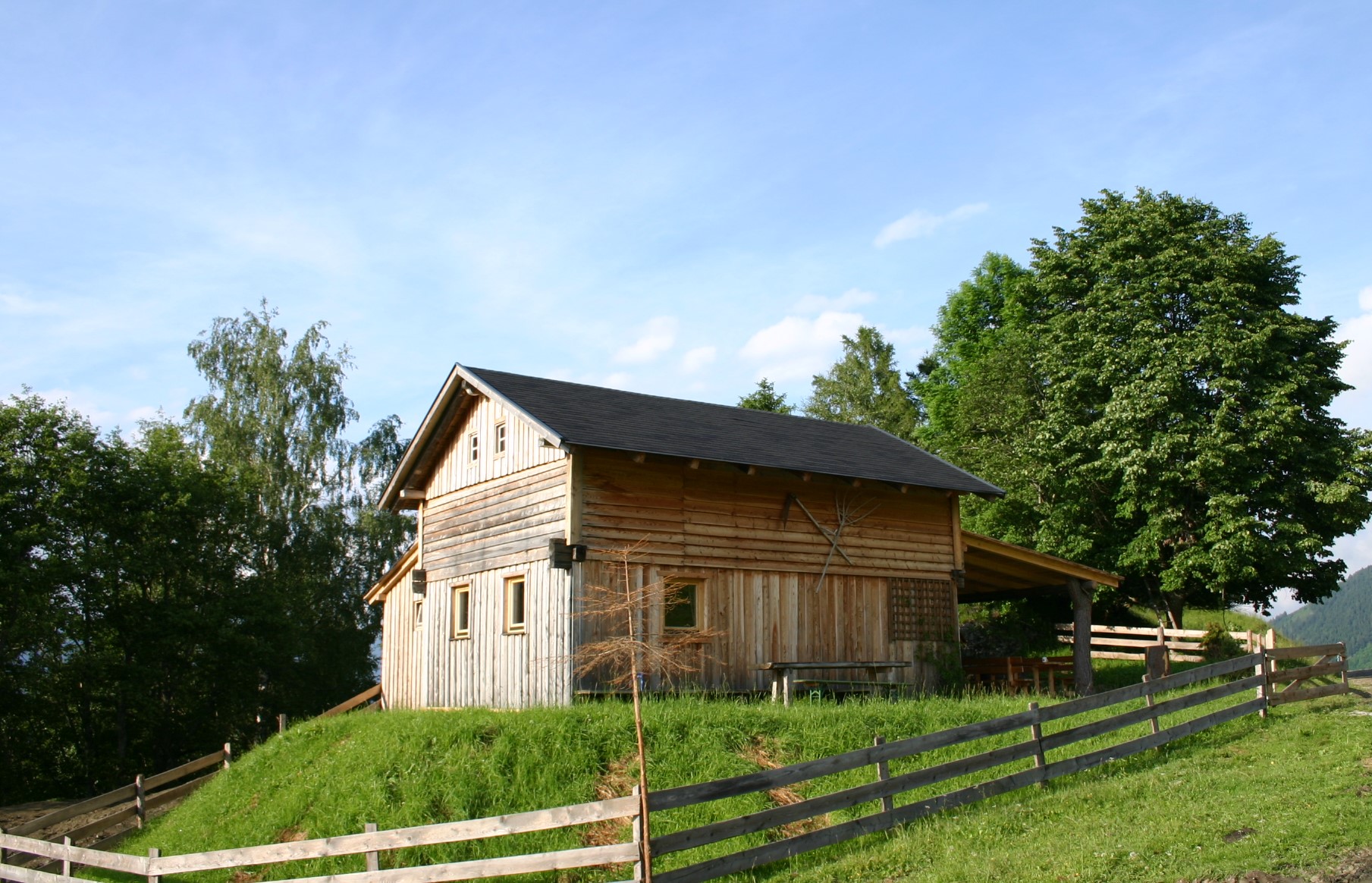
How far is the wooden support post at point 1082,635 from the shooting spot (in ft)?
73.7

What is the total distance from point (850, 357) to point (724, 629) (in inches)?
1570

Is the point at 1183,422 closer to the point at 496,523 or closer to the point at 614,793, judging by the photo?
the point at 496,523

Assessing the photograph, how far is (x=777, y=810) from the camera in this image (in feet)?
36.1

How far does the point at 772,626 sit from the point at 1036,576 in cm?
783

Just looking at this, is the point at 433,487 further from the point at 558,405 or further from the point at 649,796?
the point at 649,796

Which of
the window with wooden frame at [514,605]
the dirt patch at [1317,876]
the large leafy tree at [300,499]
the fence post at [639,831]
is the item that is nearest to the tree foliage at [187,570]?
the large leafy tree at [300,499]

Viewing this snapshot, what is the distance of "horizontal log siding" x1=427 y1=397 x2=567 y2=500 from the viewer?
19.6 m

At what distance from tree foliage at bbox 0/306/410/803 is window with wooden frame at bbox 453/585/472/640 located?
1632 centimetres

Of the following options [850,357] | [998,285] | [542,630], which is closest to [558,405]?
[542,630]

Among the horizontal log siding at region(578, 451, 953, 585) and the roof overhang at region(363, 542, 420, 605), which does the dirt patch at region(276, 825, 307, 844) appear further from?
the roof overhang at region(363, 542, 420, 605)

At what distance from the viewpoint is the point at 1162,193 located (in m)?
32.8

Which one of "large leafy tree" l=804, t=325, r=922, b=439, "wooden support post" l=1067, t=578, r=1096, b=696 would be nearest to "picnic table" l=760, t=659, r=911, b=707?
"wooden support post" l=1067, t=578, r=1096, b=696

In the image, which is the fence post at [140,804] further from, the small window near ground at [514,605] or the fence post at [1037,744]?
the fence post at [1037,744]

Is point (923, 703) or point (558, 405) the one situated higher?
point (558, 405)
